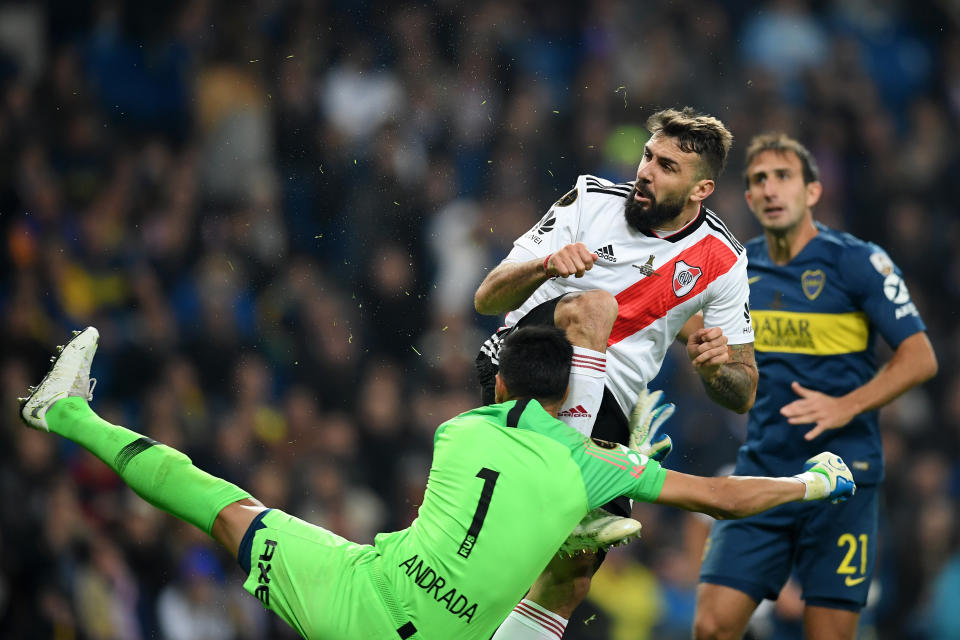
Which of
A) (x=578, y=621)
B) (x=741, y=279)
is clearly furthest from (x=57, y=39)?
(x=741, y=279)

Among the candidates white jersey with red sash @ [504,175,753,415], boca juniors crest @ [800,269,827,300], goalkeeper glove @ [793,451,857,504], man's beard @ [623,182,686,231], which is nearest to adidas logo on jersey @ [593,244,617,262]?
white jersey with red sash @ [504,175,753,415]

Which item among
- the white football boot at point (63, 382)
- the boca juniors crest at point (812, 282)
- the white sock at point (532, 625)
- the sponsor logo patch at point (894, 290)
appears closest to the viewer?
the white football boot at point (63, 382)

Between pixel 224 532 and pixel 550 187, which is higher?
pixel 550 187

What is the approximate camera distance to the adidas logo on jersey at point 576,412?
14.8 ft

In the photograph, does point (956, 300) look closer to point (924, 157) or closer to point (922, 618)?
point (924, 157)

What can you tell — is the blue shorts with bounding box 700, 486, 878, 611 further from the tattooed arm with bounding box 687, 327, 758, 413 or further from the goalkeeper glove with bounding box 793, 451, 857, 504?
the goalkeeper glove with bounding box 793, 451, 857, 504

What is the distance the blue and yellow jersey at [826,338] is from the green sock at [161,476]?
2583mm

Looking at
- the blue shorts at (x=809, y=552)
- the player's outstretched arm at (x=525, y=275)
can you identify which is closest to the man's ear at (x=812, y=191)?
the blue shorts at (x=809, y=552)

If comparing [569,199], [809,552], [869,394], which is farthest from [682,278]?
[809,552]

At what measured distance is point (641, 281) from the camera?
4855mm

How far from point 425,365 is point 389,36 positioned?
3.04 metres

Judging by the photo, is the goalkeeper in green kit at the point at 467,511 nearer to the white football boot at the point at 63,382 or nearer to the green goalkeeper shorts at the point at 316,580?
the green goalkeeper shorts at the point at 316,580

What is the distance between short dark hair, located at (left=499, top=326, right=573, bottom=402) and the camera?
4.23 meters

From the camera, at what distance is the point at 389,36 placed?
9.87m
